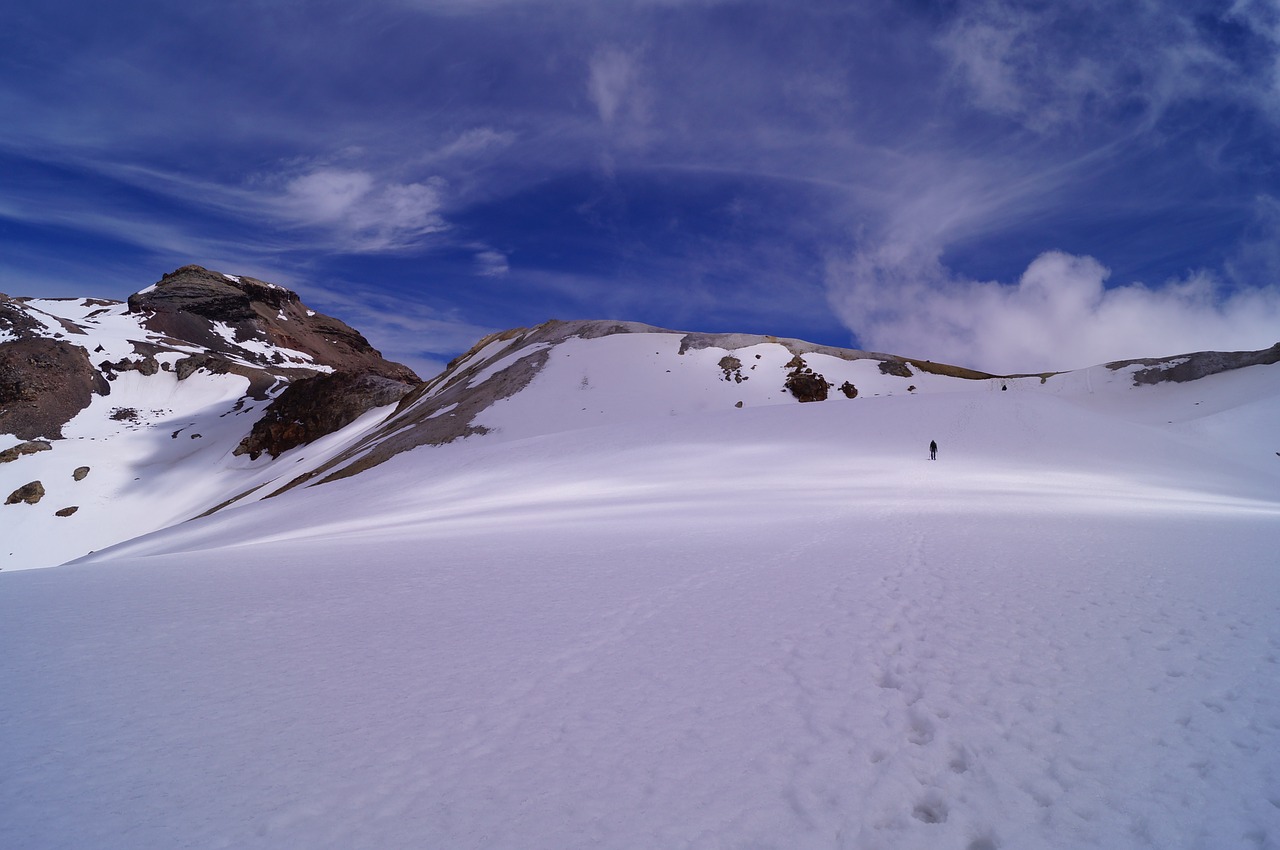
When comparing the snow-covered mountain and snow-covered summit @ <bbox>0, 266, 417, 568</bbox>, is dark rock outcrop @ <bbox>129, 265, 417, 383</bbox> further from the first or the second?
the snow-covered mountain

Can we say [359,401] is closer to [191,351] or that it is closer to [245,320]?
[191,351]

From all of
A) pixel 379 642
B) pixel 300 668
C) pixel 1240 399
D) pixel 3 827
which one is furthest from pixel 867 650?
pixel 1240 399

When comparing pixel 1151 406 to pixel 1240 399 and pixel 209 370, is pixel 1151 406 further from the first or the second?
pixel 209 370

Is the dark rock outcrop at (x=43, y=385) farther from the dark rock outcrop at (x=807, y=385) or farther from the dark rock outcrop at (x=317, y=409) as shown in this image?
the dark rock outcrop at (x=807, y=385)

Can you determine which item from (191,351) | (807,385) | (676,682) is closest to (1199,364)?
(807,385)

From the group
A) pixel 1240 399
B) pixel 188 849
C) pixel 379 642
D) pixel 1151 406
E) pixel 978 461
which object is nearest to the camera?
pixel 188 849

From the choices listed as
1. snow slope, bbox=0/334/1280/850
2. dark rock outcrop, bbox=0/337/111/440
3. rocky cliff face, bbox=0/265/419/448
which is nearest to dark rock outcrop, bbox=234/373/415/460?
rocky cliff face, bbox=0/265/419/448

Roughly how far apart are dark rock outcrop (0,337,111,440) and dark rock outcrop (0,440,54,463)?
24.9 ft

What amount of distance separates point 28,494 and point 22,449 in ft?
26.4

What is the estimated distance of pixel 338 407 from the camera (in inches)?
2376

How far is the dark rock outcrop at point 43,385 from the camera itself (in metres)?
64.6

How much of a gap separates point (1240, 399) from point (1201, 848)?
46.1 meters

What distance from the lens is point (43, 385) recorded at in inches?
2714

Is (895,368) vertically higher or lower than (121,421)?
lower
